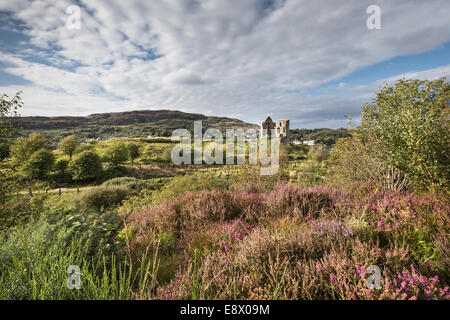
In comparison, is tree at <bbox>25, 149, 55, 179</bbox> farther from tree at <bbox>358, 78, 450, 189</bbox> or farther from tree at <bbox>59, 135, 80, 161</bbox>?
tree at <bbox>358, 78, 450, 189</bbox>

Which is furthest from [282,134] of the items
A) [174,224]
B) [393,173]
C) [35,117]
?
[35,117]

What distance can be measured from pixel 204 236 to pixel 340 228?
219 centimetres

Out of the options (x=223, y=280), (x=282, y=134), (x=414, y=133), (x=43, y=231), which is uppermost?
(x=282, y=134)

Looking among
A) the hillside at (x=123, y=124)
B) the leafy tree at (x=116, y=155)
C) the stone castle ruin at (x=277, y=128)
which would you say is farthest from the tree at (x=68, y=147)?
the hillside at (x=123, y=124)

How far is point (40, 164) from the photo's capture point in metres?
33.4

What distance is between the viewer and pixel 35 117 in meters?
136

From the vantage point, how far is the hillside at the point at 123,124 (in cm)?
11825

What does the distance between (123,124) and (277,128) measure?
137 meters

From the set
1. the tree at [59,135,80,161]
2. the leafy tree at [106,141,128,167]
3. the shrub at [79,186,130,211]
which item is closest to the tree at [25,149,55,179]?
the tree at [59,135,80,161]

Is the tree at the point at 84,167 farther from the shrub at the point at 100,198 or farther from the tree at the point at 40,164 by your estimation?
the shrub at the point at 100,198

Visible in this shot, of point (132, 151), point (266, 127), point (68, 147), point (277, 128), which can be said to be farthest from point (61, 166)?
point (277, 128)

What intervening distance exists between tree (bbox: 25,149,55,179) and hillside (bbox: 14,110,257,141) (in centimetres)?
7194
